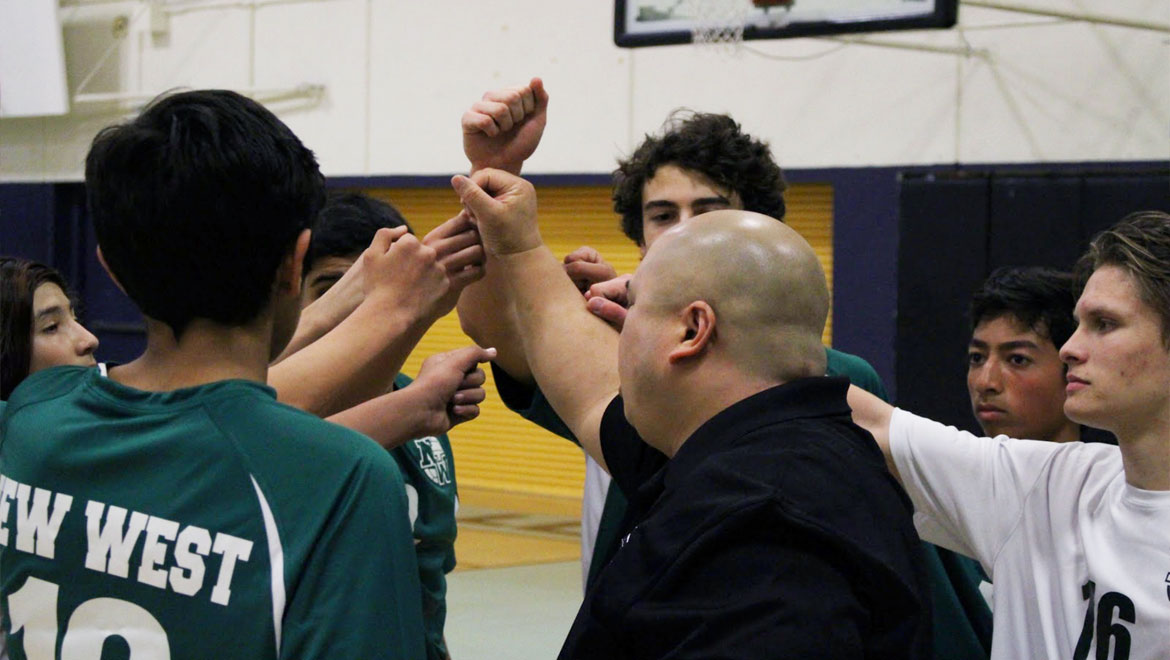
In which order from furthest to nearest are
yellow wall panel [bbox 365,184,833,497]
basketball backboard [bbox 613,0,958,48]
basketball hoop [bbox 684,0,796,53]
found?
yellow wall panel [bbox 365,184,833,497]
basketball hoop [bbox 684,0,796,53]
basketball backboard [bbox 613,0,958,48]

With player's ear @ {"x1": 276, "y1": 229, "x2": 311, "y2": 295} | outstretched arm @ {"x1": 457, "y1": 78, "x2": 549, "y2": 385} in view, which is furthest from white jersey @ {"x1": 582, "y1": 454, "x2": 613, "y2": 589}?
player's ear @ {"x1": 276, "y1": 229, "x2": 311, "y2": 295}

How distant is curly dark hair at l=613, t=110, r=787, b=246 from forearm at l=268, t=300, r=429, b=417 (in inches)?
47.0

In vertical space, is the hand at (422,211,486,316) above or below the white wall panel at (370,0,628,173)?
below

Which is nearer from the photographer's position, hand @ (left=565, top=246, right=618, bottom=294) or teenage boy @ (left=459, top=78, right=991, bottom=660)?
teenage boy @ (left=459, top=78, right=991, bottom=660)

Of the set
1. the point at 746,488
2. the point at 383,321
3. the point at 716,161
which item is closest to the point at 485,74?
the point at 716,161

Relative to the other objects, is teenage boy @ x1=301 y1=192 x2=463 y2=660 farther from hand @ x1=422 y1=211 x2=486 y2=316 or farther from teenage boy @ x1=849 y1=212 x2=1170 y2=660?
teenage boy @ x1=849 y1=212 x2=1170 y2=660

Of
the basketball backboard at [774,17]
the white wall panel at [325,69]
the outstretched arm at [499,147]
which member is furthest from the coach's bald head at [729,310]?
the white wall panel at [325,69]

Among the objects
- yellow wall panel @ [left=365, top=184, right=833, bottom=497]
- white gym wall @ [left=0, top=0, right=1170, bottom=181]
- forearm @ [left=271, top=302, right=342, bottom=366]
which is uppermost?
white gym wall @ [left=0, top=0, right=1170, bottom=181]

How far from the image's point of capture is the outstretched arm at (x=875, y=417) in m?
2.43

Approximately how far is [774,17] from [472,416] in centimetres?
558

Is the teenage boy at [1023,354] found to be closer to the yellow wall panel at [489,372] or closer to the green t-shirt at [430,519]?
the green t-shirt at [430,519]

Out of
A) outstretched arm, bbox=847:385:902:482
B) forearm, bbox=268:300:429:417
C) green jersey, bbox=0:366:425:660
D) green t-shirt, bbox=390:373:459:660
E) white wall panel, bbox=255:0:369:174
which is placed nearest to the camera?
green jersey, bbox=0:366:425:660

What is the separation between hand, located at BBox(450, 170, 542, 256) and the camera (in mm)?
2197

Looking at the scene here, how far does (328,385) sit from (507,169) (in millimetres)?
637
